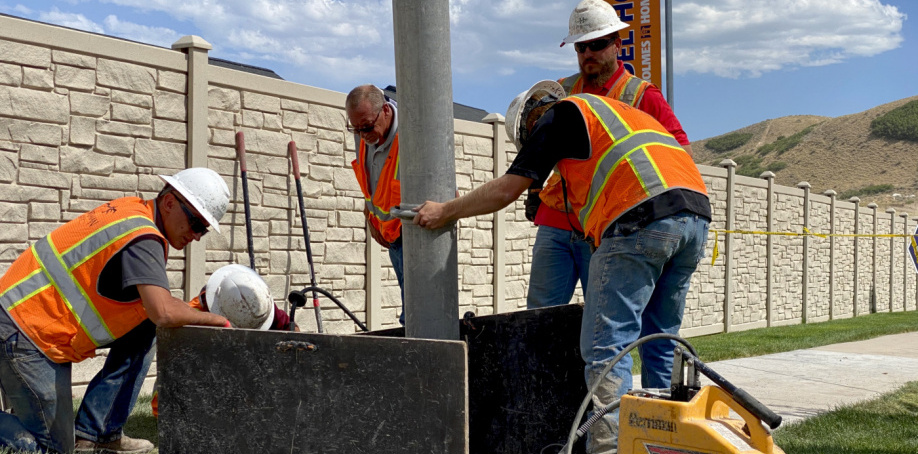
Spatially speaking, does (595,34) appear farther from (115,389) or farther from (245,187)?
(245,187)

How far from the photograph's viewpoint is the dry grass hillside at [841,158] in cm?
6372

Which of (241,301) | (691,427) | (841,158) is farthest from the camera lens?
(841,158)

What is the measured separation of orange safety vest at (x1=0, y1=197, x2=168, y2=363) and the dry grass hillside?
58.0 meters

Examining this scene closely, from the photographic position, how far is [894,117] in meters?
73.1

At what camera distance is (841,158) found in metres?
70.6

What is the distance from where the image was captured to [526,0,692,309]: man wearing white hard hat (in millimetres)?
4414

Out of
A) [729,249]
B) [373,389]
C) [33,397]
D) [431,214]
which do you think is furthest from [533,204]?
[729,249]

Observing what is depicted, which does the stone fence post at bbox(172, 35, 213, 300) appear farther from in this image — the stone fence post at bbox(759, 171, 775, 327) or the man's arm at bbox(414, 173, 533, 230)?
the stone fence post at bbox(759, 171, 775, 327)

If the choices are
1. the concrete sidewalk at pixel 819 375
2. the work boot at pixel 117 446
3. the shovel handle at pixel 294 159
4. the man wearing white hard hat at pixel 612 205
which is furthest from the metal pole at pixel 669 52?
the work boot at pixel 117 446

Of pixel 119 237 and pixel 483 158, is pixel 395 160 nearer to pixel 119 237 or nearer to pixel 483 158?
pixel 119 237

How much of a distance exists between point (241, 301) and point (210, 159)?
328cm

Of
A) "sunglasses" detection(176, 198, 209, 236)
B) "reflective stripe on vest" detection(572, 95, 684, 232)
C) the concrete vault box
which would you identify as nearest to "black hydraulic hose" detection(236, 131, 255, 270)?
"sunglasses" detection(176, 198, 209, 236)

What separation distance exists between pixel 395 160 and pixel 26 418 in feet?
8.00

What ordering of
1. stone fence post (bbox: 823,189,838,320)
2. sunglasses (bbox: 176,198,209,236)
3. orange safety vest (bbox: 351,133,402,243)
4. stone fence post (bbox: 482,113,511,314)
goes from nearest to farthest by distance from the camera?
1. sunglasses (bbox: 176,198,209,236)
2. orange safety vest (bbox: 351,133,402,243)
3. stone fence post (bbox: 482,113,511,314)
4. stone fence post (bbox: 823,189,838,320)
